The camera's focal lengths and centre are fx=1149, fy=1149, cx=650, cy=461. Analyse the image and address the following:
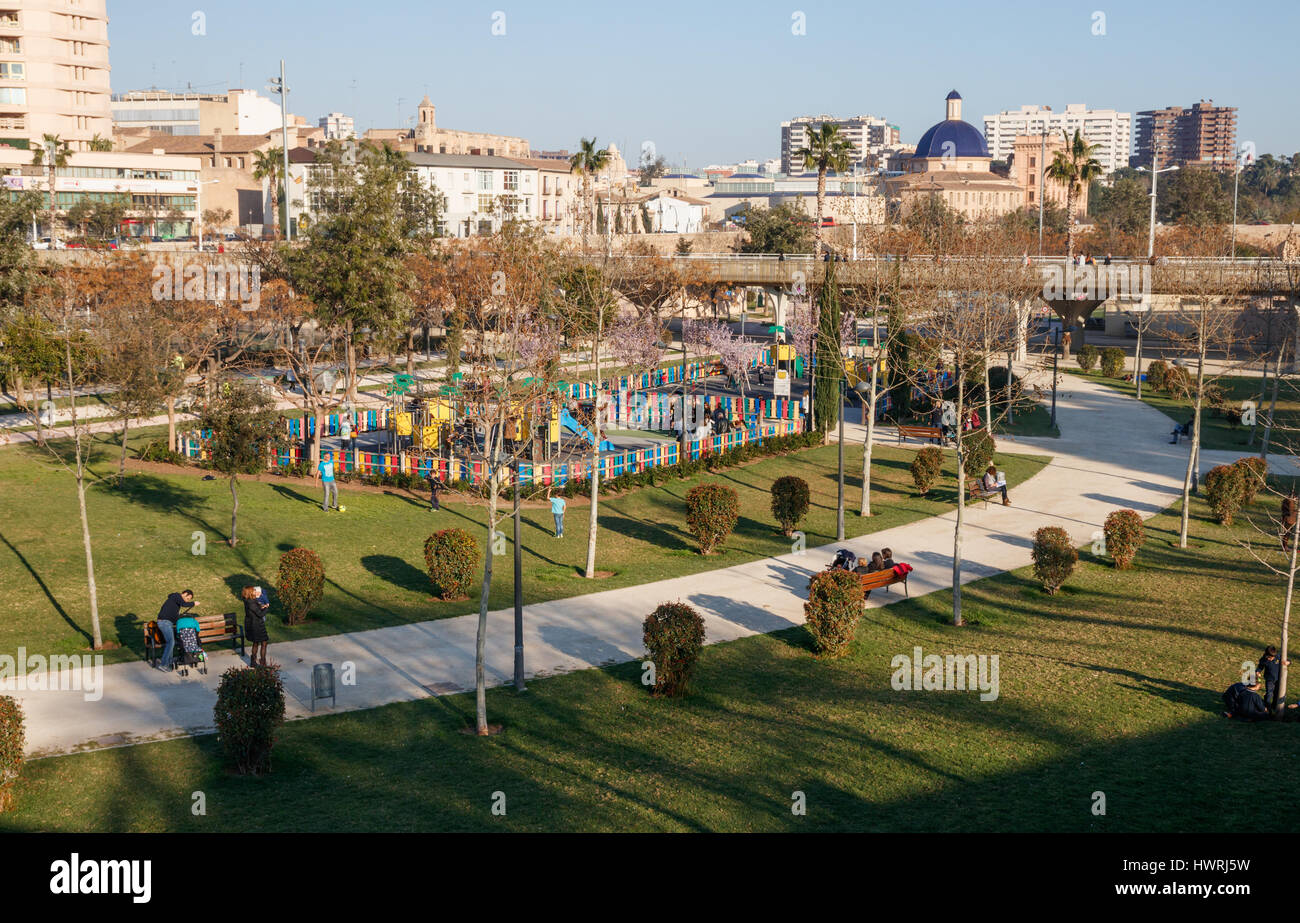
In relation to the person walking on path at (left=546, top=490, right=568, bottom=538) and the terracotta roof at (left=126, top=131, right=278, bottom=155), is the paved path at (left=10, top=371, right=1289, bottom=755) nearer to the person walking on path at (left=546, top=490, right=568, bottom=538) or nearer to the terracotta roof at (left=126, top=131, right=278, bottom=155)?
the person walking on path at (left=546, top=490, right=568, bottom=538)

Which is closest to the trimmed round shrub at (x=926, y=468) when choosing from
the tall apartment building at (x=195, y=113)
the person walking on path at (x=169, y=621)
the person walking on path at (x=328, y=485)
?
the person walking on path at (x=328, y=485)

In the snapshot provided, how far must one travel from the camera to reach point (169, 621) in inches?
715

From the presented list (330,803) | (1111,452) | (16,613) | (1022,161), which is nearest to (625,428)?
(1111,452)

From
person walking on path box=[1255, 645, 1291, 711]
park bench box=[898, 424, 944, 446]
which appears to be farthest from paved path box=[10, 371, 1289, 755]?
person walking on path box=[1255, 645, 1291, 711]

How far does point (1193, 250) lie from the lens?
7069 centimetres

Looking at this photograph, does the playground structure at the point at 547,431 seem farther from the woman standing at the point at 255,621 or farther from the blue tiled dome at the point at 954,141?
the blue tiled dome at the point at 954,141

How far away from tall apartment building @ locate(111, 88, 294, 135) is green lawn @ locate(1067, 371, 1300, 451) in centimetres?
10799

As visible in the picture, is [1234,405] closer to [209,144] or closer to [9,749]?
[9,749]

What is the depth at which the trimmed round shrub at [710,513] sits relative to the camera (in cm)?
2588

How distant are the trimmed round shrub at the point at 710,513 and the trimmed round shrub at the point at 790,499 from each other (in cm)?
161

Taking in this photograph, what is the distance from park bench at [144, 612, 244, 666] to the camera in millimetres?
18453

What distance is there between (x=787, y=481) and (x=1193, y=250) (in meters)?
54.3

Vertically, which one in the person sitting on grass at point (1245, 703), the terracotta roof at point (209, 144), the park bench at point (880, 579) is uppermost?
the terracotta roof at point (209, 144)

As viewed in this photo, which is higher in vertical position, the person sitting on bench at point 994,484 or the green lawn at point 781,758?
the person sitting on bench at point 994,484
